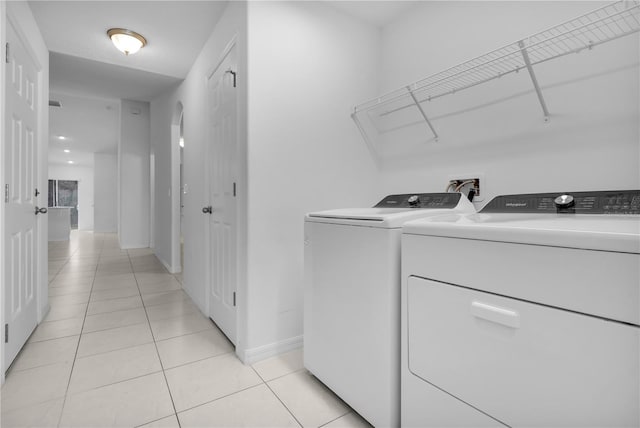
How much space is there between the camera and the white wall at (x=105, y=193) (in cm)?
920

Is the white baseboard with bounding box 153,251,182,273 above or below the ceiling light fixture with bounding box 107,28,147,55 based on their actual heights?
below

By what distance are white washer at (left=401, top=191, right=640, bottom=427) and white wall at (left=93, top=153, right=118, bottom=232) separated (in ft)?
35.1

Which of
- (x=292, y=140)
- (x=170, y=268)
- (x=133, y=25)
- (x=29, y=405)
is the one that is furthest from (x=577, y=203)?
(x=170, y=268)

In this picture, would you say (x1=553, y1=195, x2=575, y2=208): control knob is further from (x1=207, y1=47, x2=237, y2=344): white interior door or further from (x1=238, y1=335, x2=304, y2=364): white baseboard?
(x1=207, y1=47, x2=237, y2=344): white interior door

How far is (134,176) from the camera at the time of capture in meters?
5.68

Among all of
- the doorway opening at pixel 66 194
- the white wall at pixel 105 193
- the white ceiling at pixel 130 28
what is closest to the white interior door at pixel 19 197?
the white ceiling at pixel 130 28

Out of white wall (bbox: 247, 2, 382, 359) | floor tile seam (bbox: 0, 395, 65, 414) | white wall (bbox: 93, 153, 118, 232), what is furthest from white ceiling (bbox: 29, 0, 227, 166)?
white wall (bbox: 93, 153, 118, 232)

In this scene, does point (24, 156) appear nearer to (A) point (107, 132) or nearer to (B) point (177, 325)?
(B) point (177, 325)

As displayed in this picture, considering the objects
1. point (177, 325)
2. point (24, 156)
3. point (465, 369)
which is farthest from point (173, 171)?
point (465, 369)

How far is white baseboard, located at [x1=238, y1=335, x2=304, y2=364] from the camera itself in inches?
69.0

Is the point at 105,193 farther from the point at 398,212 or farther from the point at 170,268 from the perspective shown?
the point at 398,212

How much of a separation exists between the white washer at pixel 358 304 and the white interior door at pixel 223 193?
69 centimetres

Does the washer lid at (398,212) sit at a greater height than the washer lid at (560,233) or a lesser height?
greater

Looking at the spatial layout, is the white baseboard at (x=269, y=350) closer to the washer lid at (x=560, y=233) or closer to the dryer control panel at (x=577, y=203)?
the washer lid at (x=560, y=233)
